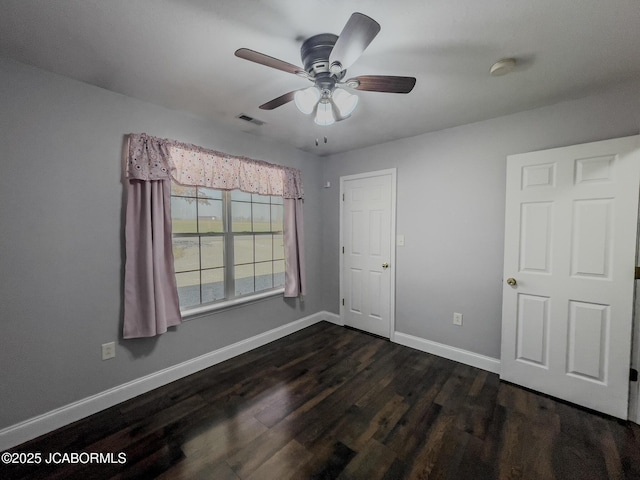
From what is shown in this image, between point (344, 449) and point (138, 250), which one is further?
point (138, 250)

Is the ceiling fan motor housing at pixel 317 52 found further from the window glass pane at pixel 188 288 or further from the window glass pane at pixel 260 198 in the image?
the window glass pane at pixel 188 288

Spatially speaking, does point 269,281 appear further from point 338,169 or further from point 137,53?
point 137,53

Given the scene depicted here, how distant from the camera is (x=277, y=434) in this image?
5.78 ft

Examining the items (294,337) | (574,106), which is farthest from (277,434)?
(574,106)

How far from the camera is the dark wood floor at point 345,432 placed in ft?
4.94

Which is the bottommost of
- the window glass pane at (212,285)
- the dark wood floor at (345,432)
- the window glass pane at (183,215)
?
the dark wood floor at (345,432)

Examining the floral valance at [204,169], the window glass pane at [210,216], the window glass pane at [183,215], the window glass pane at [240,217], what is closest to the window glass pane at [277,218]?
the floral valance at [204,169]

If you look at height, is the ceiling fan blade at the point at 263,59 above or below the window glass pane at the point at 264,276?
above

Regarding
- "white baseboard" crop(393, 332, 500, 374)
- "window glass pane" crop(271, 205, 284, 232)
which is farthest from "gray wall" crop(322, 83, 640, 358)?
"window glass pane" crop(271, 205, 284, 232)

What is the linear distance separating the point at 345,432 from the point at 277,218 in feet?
7.74

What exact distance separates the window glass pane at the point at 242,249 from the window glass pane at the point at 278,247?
0.35 metres

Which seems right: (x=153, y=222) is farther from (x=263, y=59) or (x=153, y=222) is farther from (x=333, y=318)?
(x=333, y=318)

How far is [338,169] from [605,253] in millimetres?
2760

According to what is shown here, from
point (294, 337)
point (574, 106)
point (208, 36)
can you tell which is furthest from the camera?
point (294, 337)
